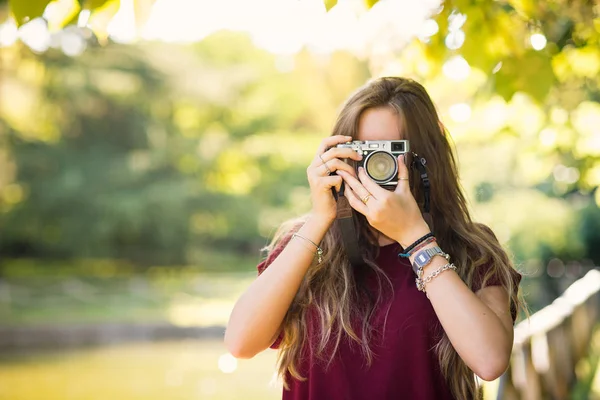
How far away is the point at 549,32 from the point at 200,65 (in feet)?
66.7

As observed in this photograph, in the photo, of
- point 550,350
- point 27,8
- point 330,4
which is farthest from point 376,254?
point 550,350

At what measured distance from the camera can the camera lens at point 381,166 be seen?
1760 millimetres

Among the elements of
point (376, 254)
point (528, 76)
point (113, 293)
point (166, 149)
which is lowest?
point (376, 254)

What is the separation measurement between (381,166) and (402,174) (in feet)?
0.17

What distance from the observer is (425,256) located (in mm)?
1678

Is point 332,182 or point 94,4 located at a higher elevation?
point 94,4

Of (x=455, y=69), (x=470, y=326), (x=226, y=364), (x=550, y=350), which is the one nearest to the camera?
(x=470, y=326)

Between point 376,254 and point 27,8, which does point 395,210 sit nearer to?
point 376,254

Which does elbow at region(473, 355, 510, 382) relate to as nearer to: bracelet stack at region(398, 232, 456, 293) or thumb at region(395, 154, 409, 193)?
bracelet stack at region(398, 232, 456, 293)

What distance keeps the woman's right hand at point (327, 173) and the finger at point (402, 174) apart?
10 centimetres

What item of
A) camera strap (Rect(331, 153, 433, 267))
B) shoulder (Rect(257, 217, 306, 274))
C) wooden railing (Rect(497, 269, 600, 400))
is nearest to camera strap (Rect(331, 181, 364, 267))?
camera strap (Rect(331, 153, 433, 267))

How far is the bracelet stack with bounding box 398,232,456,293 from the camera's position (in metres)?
1.66

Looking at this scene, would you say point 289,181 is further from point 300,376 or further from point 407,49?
point 300,376

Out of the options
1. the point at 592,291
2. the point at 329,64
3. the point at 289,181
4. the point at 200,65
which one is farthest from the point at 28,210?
the point at 592,291
